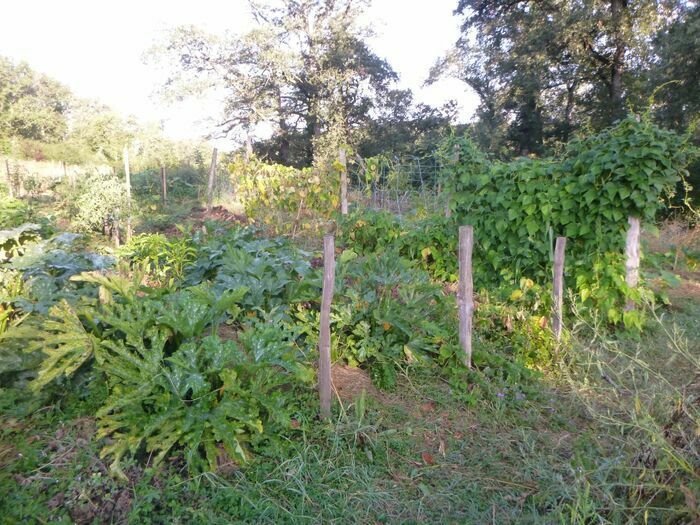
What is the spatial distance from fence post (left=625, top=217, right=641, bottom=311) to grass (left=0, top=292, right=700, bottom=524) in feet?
→ 6.59

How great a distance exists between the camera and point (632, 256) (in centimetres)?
470

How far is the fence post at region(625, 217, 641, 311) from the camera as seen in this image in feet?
15.3

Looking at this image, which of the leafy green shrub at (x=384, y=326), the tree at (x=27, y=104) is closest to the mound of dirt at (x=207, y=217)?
the leafy green shrub at (x=384, y=326)

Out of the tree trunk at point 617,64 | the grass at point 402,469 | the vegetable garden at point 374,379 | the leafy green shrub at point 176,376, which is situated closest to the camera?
the grass at point 402,469

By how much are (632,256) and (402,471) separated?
3431mm

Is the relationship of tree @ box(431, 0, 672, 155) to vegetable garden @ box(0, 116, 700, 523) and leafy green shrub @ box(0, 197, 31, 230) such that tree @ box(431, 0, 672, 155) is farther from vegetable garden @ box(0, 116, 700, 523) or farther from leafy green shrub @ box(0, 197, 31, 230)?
leafy green shrub @ box(0, 197, 31, 230)

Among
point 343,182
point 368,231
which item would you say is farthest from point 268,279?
point 343,182

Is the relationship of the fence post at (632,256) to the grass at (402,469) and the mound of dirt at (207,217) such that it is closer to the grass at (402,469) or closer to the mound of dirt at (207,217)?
the grass at (402,469)

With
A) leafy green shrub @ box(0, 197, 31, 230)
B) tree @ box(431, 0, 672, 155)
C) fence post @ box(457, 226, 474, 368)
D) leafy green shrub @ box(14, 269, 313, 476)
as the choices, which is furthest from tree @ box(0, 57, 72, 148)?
fence post @ box(457, 226, 474, 368)

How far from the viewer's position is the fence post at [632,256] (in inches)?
184

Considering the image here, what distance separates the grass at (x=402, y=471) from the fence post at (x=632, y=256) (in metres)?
2.01

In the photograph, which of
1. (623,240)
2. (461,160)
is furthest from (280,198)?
(623,240)

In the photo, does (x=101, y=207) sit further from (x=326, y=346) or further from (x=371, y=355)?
(x=326, y=346)

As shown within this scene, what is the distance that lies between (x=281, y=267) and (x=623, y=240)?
3351 mm
